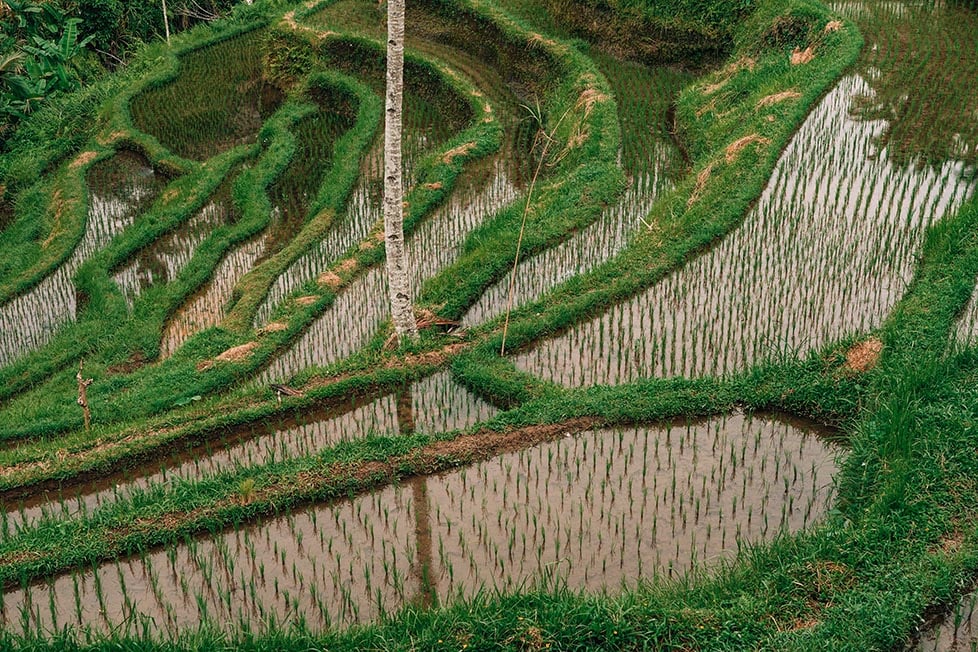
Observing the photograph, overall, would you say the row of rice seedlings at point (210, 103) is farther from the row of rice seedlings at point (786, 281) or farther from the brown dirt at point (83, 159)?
the row of rice seedlings at point (786, 281)

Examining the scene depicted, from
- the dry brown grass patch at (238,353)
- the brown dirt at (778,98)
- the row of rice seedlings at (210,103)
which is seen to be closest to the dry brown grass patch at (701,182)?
the brown dirt at (778,98)

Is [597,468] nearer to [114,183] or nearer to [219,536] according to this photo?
[219,536]

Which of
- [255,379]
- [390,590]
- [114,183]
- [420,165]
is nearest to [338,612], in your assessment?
[390,590]

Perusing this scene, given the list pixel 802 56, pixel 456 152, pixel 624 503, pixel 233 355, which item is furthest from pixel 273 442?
pixel 802 56

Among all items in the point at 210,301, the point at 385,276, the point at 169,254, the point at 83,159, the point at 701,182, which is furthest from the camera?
the point at 83,159

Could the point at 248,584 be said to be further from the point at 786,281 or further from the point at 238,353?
the point at 786,281
